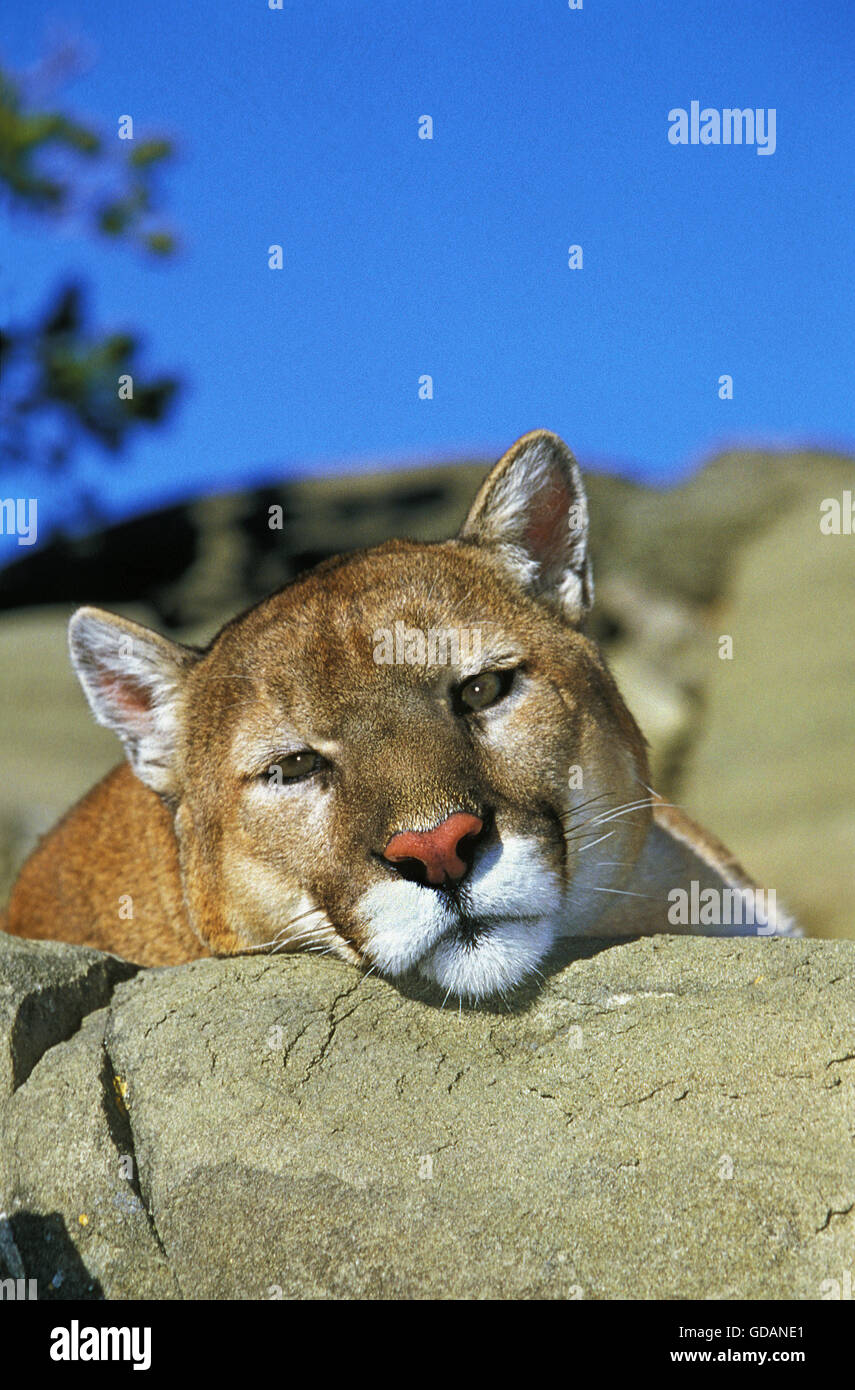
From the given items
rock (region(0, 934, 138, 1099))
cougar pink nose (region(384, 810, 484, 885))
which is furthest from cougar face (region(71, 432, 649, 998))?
rock (region(0, 934, 138, 1099))

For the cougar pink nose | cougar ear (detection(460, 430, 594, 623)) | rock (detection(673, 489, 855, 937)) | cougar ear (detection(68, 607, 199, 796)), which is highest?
cougar ear (detection(460, 430, 594, 623))

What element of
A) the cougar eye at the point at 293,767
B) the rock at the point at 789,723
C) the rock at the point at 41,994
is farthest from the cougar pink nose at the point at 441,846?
the rock at the point at 789,723

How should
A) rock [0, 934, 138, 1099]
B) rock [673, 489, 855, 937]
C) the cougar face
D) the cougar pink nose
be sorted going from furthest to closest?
rock [673, 489, 855, 937] → rock [0, 934, 138, 1099] → the cougar face → the cougar pink nose

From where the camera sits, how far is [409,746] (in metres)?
4.81

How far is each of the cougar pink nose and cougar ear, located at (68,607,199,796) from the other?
1.97 m

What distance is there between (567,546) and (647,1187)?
3017 millimetres

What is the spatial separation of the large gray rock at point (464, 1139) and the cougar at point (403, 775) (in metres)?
0.30

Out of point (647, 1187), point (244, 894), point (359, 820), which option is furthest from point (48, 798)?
point (647, 1187)

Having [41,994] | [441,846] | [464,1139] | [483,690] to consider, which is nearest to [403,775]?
[441,846]

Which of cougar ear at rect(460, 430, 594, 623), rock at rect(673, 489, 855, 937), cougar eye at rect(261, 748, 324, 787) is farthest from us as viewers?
rock at rect(673, 489, 855, 937)

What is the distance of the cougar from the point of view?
177 inches

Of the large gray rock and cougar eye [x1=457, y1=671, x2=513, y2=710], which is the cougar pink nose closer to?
the large gray rock

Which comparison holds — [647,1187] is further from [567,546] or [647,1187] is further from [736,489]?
[736,489]

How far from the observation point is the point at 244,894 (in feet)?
17.5
